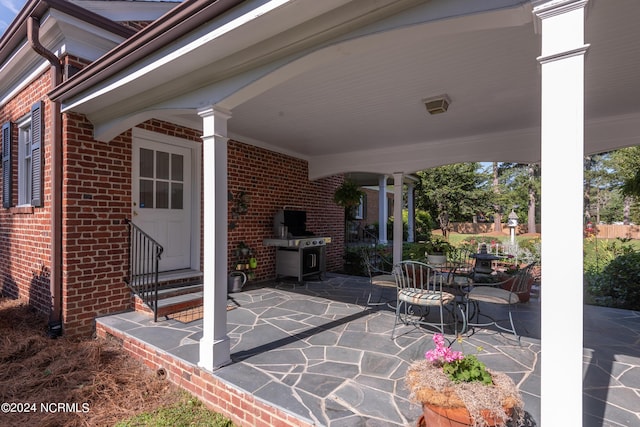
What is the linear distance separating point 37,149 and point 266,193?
3.35 meters

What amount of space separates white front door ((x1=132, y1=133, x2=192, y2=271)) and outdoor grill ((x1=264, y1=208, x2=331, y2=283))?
1.63m

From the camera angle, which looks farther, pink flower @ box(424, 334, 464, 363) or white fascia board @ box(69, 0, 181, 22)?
white fascia board @ box(69, 0, 181, 22)

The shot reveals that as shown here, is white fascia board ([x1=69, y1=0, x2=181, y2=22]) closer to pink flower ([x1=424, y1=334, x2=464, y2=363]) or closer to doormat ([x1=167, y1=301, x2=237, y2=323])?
doormat ([x1=167, y1=301, x2=237, y2=323])

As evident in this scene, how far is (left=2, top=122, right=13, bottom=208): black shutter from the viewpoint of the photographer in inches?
185

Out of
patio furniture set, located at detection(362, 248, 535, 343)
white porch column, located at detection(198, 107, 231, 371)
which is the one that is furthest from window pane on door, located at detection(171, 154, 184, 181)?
patio furniture set, located at detection(362, 248, 535, 343)

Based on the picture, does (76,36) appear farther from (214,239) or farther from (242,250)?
(242,250)

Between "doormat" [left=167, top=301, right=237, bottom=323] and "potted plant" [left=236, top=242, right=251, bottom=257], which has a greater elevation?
"potted plant" [left=236, top=242, right=251, bottom=257]

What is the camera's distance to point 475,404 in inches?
61.8

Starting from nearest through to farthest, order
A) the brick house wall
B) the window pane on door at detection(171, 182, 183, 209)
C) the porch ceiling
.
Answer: the porch ceiling < the brick house wall < the window pane on door at detection(171, 182, 183, 209)

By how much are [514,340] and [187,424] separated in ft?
10.2

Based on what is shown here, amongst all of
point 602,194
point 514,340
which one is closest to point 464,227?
point 602,194

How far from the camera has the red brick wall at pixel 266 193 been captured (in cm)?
564

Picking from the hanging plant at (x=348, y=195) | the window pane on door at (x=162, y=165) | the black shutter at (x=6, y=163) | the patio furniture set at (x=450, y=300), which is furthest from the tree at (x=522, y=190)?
the black shutter at (x=6, y=163)

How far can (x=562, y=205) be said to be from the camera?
142cm
